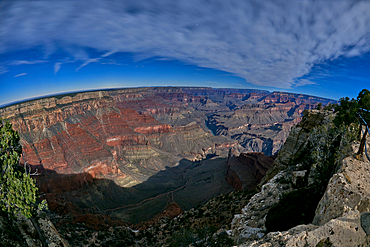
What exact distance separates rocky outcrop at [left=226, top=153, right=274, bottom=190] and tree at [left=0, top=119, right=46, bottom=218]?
138ft

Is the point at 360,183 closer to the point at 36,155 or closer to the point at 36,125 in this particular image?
the point at 36,155

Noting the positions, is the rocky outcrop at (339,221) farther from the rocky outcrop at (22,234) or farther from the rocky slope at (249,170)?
the rocky slope at (249,170)

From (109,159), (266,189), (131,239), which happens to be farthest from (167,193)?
(266,189)

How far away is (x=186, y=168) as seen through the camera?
105 m

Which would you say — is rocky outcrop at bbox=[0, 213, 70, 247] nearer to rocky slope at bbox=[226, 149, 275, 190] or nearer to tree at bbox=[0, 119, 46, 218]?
tree at bbox=[0, 119, 46, 218]

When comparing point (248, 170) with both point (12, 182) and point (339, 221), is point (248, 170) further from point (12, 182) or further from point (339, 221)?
point (12, 182)

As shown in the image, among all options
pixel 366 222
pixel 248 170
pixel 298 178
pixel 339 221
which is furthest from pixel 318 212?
pixel 248 170

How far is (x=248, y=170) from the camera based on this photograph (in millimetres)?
55031

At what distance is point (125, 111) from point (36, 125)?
77963 millimetres

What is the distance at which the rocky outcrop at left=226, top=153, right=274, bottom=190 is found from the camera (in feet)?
151

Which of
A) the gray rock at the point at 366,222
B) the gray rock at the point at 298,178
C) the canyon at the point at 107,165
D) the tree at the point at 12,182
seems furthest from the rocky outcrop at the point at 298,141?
the tree at the point at 12,182

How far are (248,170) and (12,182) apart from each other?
184 feet

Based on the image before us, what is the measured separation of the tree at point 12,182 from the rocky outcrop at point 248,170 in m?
41.9

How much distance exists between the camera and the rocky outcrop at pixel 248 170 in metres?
45.9
